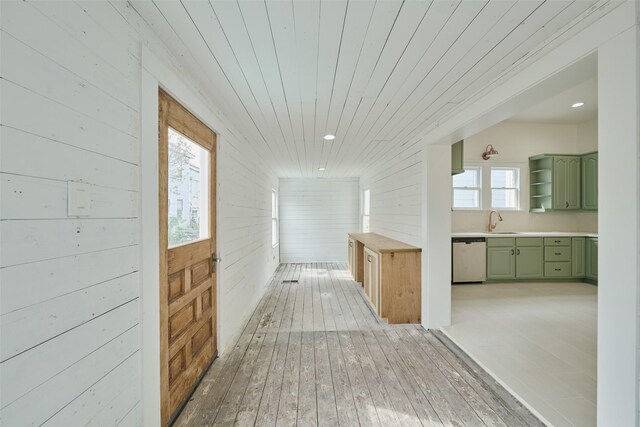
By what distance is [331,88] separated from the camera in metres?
2.11

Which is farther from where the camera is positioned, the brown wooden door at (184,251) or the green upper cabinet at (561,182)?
the green upper cabinet at (561,182)

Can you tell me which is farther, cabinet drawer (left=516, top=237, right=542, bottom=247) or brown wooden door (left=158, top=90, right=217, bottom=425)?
cabinet drawer (left=516, top=237, right=542, bottom=247)

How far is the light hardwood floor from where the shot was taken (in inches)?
70.4

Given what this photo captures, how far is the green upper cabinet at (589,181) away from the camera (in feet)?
16.6

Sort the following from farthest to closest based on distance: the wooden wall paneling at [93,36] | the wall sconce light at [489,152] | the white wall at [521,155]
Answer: the white wall at [521,155] < the wall sconce light at [489,152] < the wooden wall paneling at [93,36]

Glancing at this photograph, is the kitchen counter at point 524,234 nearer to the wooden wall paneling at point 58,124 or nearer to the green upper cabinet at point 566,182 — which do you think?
the green upper cabinet at point 566,182

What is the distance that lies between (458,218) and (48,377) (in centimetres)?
591

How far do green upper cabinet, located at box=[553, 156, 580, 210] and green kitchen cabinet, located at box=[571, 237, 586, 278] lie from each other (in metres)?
0.64

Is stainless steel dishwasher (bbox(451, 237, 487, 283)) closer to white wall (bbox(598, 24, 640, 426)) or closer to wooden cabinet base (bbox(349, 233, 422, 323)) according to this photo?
wooden cabinet base (bbox(349, 233, 422, 323))

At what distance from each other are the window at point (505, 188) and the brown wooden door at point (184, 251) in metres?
5.45

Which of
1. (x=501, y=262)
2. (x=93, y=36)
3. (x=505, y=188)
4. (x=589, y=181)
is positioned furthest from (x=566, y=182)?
(x=93, y=36)

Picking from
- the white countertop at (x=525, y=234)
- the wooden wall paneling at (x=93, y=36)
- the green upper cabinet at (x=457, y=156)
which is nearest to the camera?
the wooden wall paneling at (x=93, y=36)

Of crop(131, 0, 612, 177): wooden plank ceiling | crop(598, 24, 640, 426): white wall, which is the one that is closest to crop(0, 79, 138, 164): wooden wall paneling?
crop(131, 0, 612, 177): wooden plank ceiling

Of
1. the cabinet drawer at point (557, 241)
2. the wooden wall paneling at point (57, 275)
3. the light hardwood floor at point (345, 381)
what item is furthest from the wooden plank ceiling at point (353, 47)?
the cabinet drawer at point (557, 241)
